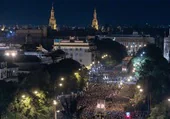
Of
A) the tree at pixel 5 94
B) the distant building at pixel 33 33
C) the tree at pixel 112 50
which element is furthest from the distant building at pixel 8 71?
the distant building at pixel 33 33

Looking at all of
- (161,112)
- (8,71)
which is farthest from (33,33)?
(161,112)

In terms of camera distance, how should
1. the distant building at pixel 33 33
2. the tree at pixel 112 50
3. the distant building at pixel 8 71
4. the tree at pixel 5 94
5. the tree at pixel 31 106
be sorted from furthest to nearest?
the distant building at pixel 33 33
the tree at pixel 112 50
the distant building at pixel 8 71
the tree at pixel 5 94
the tree at pixel 31 106

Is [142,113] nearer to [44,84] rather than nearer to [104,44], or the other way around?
[44,84]

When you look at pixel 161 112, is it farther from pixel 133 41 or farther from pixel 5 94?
pixel 133 41

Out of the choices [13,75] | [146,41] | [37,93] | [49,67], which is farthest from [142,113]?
[146,41]

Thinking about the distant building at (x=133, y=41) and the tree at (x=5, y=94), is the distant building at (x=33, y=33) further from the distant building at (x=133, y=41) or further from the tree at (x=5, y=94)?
the tree at (x=5, y=94)

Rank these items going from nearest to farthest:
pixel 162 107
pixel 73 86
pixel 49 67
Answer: pixel 162 107 < pixel 73 86 < pixel 49 67

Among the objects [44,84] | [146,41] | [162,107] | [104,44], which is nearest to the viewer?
[162,107]

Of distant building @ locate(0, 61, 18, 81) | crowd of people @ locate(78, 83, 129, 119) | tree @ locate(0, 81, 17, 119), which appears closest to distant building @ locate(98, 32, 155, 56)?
crowd of people @ locate(78, 83, 129, 119)

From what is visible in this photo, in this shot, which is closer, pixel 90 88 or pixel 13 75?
pixel 13 75
